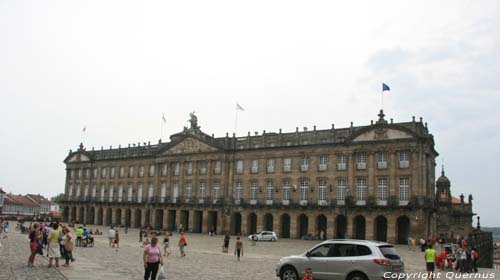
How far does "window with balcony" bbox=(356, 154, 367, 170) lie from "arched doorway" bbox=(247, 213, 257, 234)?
606 inches

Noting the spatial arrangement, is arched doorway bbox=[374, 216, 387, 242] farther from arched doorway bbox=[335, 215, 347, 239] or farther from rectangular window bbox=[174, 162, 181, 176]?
rectangular window bbox=[174, 162, 181, 176]

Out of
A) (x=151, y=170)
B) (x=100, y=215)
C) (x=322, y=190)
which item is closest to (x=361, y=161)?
(x=322, y=190)

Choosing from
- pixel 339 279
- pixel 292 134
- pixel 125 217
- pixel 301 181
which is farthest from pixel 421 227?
pixel 125 217

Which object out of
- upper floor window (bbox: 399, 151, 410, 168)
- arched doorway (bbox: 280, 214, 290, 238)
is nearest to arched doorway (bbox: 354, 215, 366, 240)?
upper floor window (bbox: 399, 151, 410, 168)

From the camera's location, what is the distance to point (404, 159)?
50906 mm

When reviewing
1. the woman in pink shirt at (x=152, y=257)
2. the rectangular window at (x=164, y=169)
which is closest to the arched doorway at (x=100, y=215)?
the rectangular window at (x=164, y=169)

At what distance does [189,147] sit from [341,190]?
78.7 ft

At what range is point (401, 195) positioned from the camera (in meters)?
50.5

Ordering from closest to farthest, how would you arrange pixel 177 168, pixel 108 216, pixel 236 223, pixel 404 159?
1. pixel 404 159
2. pixel 236 223
3. pixel 177 168
4. pixel 108 216

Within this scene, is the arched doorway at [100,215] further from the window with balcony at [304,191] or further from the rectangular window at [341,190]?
the rectangular window at [341,190]

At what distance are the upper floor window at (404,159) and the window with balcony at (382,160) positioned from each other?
1.52m

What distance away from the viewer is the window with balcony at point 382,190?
169 ft

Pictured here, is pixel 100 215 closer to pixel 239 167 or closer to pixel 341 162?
pixel 239 167

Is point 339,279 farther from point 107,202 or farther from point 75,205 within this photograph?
point 75,205
